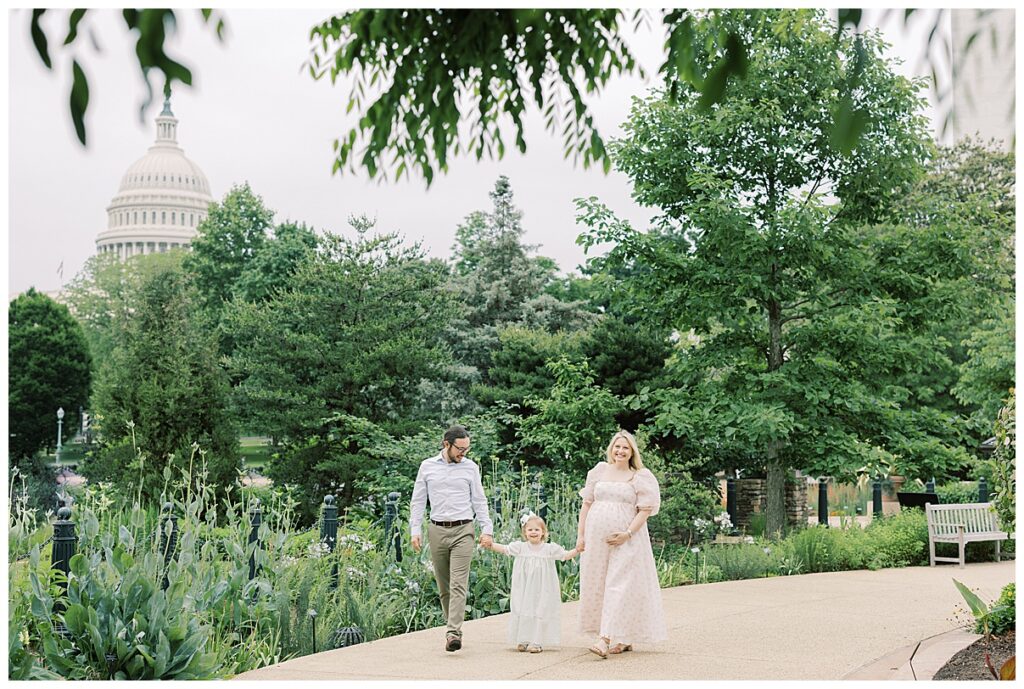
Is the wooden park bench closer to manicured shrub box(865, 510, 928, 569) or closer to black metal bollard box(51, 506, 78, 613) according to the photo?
manicured shrub box(865, 510, 928, 569)

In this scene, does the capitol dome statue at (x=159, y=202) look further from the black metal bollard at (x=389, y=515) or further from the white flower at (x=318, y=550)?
the white flower at (x=318, y=550)

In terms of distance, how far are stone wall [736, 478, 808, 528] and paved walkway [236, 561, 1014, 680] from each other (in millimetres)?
7958

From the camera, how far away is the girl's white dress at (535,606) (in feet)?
23.0

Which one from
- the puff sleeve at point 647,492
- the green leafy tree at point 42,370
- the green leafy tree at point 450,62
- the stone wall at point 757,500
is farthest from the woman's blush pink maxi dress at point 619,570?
the green leafy tree at point 42,370

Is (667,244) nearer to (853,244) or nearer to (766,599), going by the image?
(853,244)

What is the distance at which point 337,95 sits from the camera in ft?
82.1

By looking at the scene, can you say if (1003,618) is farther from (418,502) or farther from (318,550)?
(318,550)

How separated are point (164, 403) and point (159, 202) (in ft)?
50.4

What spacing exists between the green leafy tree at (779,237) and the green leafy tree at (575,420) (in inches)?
55.3

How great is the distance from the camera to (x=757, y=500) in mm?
19094

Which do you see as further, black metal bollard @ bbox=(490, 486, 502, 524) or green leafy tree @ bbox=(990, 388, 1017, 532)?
black metal bollard @ bbox=(490, 486, 502, 524)

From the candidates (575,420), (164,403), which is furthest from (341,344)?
(575,420)

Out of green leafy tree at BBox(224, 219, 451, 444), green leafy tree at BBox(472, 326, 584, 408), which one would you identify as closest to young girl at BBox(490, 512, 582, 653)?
green leafy tree at BBox(472, 326, 584, 408)

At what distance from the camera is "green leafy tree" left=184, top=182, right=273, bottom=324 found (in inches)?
1334
